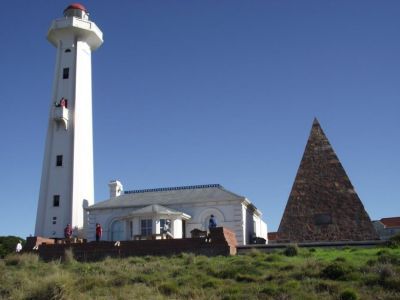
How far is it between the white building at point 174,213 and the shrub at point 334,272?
12.8 m

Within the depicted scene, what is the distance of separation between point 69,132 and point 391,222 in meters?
45.2

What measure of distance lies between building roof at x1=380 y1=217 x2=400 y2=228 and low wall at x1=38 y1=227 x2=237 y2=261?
143 ft

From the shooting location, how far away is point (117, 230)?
112 feet

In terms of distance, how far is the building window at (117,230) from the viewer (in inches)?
1330

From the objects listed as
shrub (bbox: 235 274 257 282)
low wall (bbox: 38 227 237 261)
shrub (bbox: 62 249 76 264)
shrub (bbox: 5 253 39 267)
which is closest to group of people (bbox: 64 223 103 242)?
low wall (bbox: 38 227 237 261)

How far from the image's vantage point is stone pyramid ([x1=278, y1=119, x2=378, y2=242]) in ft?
94.4

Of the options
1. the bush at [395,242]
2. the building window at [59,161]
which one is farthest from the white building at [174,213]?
the bush at [395,242]

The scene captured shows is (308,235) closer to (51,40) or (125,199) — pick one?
(125,199)

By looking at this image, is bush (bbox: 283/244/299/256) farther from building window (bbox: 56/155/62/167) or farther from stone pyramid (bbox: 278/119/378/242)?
building window (bbox: 56/155/62/167)

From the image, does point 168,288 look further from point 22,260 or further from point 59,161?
point 59,161

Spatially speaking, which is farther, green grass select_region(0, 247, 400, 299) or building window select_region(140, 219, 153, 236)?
building window select_region(140, 219, 153, 236)

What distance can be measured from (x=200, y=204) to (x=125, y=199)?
19.2ft

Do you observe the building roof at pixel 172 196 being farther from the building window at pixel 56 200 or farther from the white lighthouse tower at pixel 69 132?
the building window at pixel 56 200

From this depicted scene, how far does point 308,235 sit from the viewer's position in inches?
1145
